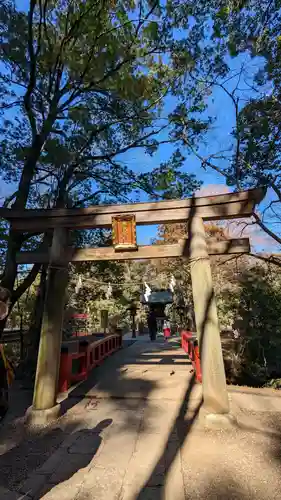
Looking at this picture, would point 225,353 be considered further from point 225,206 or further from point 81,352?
point 225,206

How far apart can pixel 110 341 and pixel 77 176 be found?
601 centimetres

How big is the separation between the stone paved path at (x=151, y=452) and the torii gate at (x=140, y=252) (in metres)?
0.57

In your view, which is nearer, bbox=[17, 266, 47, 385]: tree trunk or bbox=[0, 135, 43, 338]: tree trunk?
bbox=[0, 135, 43, 338]: tree trunk

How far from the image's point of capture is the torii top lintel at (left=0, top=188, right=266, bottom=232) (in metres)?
4.91

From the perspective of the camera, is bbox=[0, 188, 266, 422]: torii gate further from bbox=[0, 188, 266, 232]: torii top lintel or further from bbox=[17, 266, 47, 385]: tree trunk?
bbox=[17, 266, 47, 385]: tree trunk

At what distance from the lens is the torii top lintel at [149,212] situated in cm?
491

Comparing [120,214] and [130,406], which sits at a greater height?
[120,214]

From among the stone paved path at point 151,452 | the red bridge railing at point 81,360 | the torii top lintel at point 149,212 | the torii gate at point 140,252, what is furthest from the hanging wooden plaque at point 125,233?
the stone paved path at point 151,452

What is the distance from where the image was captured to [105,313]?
14305mm

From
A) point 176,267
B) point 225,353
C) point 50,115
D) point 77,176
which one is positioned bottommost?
point 225,353

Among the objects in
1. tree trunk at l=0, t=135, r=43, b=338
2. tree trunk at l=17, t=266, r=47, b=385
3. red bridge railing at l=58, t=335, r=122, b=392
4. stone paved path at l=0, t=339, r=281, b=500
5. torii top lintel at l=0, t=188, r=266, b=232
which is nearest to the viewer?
stone paved path at l=0, t=339, r=281, b=500

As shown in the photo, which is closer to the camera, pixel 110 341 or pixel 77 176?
pixel 77 176

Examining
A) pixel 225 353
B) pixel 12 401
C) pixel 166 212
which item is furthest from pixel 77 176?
pixel 225 353

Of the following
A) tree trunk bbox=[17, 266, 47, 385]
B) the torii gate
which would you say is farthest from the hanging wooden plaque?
tree trunk bbox=[17, 266, 47, 385]
